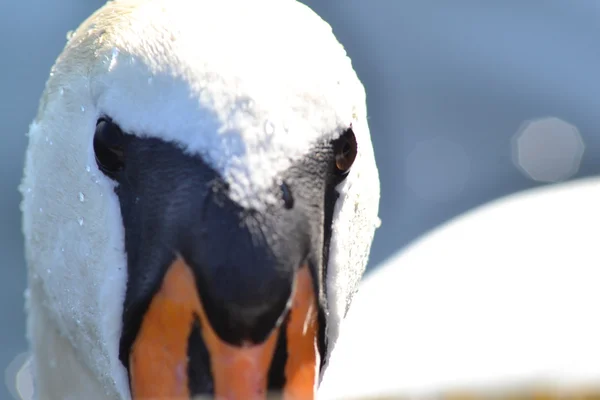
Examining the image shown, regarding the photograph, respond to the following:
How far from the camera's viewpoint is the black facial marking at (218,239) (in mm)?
1619

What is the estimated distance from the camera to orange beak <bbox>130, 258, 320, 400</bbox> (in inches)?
64.7

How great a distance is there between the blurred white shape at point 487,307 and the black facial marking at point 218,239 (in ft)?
5.66

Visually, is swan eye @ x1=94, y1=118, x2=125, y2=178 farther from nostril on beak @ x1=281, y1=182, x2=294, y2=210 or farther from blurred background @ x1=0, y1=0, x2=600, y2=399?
blurred background @ x1=0, y1=0, x2=600, y2=399

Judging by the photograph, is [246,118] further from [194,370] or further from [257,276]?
[194,370]

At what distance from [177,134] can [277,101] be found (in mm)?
173

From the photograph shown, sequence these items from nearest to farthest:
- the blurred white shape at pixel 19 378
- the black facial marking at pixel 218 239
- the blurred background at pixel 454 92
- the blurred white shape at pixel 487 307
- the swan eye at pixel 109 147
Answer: the black facial marking at pixel 218 239 → the swan eye at pixel 109 147 → the blurred white shape at pixel 487 307 → the blurred white shape at pixel 19 378 → the blurred background at pixel 454 92

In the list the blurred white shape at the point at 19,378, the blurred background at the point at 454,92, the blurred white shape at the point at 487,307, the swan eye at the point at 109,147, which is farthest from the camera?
the blurred background at the point at 454,92

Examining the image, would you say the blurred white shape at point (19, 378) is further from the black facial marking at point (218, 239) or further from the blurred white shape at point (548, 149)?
the black facial marking at point (218, 239)

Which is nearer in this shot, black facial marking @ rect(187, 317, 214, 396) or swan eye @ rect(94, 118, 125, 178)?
black facial marking @ rect(187, 317, 214, 396)

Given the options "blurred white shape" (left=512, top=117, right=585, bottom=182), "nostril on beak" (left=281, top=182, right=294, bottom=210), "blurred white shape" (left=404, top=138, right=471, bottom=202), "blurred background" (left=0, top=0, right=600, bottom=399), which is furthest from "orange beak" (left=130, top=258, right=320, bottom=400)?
"blurred white shape" (left=512, top=117, right=585, bottom=182)

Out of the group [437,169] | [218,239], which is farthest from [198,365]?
[437,169]

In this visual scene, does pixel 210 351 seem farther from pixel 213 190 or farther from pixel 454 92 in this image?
pixel 454 92

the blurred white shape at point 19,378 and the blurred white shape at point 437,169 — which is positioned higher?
the blurred white shape at point 437,169

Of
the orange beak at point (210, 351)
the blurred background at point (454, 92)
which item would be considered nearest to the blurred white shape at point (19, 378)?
the blurred background at point (454, 92)
